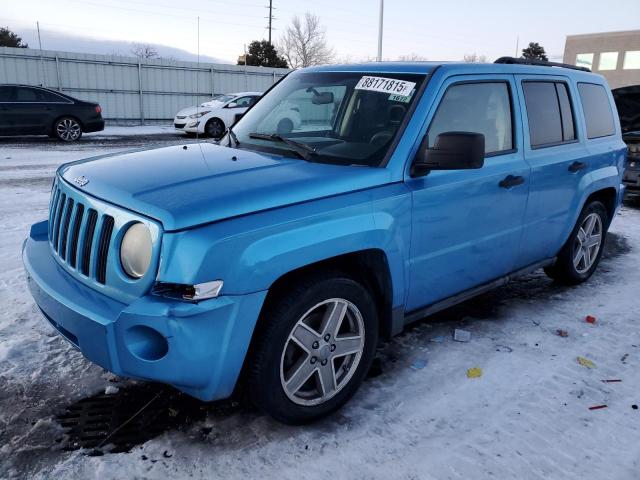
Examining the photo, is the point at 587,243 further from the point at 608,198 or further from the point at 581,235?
the point at 608,198

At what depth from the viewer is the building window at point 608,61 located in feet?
158

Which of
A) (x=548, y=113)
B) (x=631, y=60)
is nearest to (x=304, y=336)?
(x=548, y=113)

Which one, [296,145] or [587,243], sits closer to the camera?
[296,145]

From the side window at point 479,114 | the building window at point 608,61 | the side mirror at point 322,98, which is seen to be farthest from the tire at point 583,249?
the building window at point 608,61

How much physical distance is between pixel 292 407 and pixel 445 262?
1.29 m

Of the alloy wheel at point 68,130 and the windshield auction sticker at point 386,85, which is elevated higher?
the windshield auction sticker at point 386,85

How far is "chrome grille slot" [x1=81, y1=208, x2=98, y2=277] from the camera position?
261 centimetres

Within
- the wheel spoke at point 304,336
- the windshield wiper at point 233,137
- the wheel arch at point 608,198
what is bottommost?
the wheel spoke at point 304,336

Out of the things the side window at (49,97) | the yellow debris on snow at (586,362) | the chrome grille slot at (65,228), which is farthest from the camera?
the side window at (49,97)

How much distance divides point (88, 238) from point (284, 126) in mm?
1588

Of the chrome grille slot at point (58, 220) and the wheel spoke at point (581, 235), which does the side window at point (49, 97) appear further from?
the wheel spoke at point (581, 235)

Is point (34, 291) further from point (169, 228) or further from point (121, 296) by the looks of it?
point (169, 228)

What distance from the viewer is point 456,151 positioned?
2.87 metres

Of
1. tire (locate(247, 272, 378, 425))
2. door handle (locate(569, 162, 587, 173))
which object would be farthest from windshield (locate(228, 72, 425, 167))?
door handle (locate(569, 162, 587, 173))
